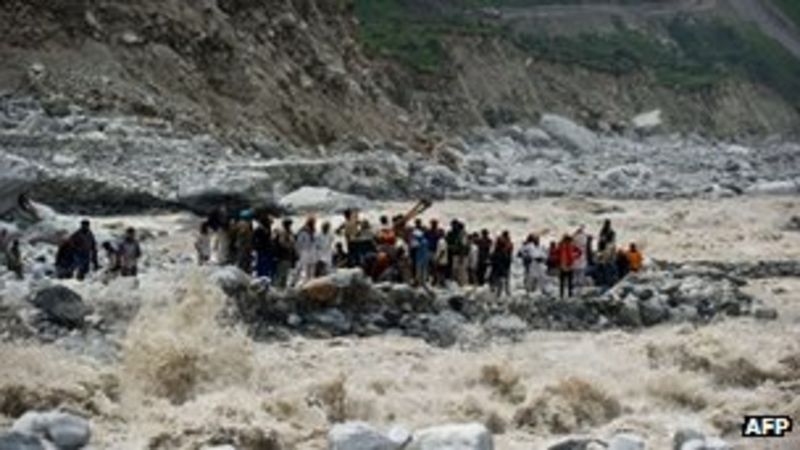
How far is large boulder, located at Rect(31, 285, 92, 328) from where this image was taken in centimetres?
1995

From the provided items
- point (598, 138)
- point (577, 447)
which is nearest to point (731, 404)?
point (577, 447)

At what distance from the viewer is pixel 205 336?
61.9 ft

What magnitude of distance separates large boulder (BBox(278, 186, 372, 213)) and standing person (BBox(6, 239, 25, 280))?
574 inches

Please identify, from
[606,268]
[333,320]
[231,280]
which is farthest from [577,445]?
[606,268]

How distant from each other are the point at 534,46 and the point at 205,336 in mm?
84458

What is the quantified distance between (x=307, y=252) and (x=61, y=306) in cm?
565

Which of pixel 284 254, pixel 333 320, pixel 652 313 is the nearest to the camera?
pixel 333 320

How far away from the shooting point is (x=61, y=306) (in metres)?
20.0

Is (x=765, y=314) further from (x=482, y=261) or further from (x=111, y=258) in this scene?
(x=111, y=258)

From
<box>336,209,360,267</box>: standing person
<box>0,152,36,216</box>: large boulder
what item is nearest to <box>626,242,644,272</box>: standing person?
<box>336,209,360,267</box>: standing person

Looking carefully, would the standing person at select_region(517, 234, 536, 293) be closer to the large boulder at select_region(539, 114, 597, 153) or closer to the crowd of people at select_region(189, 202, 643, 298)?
the crowd of people at select_region(189, 202, 643, 298)

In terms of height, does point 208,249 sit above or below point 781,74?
below

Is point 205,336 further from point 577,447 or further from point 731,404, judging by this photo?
point 731,404

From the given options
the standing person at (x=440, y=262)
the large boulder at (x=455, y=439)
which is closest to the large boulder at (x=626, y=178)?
the standing person at (x=440, y=262)
